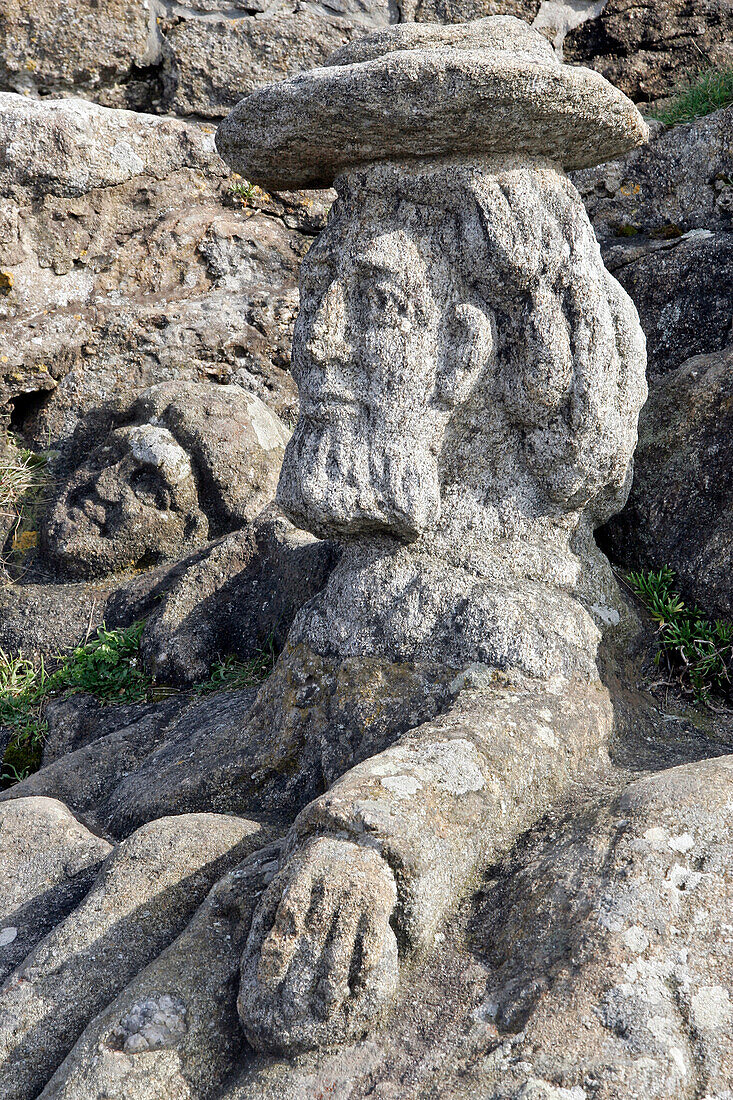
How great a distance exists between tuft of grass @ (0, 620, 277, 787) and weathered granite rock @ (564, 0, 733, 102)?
382 cm

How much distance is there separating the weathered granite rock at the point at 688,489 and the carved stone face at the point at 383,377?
859mm

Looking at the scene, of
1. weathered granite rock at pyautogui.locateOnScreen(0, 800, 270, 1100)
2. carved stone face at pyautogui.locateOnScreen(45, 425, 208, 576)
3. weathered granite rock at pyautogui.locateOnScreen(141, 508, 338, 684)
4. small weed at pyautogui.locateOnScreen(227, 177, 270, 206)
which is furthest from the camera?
small weed at pyautogui.locateOnScreen(227, 177, 270, 206)

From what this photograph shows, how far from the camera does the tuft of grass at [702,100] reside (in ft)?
14.5

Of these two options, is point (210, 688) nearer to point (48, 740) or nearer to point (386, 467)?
point (48, 740)

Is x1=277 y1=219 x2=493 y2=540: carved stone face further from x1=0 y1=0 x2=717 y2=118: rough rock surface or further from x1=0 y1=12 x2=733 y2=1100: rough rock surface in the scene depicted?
x1=0 y1=0 x2=717 y2=118: rough rock surface

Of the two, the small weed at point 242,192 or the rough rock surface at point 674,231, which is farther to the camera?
the small weed at point 242,192

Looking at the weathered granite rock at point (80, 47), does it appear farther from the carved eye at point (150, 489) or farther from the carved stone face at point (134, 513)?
the carved eye at point (150, 489)

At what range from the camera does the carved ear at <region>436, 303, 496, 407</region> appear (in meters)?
2.57

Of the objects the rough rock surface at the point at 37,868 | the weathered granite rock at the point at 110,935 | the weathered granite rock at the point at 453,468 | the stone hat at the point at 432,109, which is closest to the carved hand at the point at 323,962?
the weathered granite rock at the point at 110,935

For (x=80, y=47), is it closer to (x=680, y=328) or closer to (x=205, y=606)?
(x=205, y=606)

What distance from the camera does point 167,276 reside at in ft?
15.6

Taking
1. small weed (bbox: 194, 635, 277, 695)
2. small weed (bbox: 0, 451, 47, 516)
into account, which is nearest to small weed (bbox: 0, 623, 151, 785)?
small weed (bbox: 194, 635, 277, 695)

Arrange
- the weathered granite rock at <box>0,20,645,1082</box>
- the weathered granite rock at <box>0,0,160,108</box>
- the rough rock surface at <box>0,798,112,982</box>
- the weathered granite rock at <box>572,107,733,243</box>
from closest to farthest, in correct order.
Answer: the rough rock surface at <box>0,798,112,982</box>, the weathered granite rock at <box>0,20,645,1082</box>, the weathered granite rock at <box>572,107,733,243</box>, the weathered granite rock at <box>0,0,160,108</box>

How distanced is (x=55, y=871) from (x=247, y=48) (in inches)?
177
